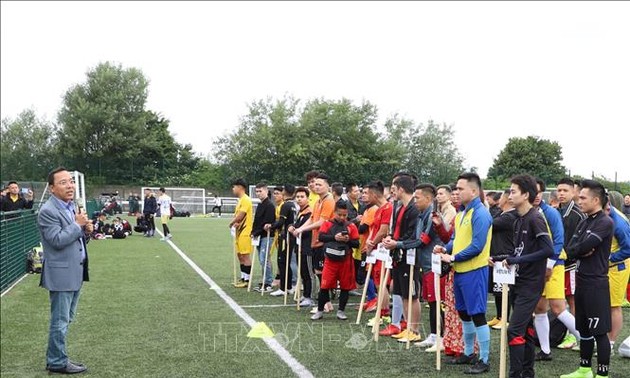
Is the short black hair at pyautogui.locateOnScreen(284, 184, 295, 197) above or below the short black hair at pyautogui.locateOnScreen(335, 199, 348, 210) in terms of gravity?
above

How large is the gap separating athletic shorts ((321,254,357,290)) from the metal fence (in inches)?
233

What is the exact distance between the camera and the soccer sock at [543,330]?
6.80m

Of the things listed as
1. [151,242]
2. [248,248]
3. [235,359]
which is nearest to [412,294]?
[235,359]

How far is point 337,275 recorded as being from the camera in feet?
29.1

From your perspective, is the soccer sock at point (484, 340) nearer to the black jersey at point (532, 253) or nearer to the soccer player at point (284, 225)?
the black jersey at point (532, 253)

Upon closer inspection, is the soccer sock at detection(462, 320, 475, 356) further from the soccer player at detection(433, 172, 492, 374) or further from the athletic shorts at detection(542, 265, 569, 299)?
the athletic shorts at detection(542, 265, 569, 299)

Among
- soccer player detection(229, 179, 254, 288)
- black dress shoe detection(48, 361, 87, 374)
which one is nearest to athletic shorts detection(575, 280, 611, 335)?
black dress shoe detection(48, 361, 87, 374)

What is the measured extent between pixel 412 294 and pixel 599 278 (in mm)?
2403

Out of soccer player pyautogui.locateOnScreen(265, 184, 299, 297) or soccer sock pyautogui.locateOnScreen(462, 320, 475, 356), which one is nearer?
soccer sock pyautogui.locateOnScreen(462, 320, 475, 356)

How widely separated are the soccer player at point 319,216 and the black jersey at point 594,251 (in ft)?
13.6

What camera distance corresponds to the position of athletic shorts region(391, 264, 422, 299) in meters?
7.66

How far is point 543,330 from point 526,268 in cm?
152

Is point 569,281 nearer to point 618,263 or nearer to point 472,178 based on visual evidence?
point 618,263

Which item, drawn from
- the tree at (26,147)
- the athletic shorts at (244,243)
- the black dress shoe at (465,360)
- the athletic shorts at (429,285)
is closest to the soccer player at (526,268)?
the black dress shoe at (465,360)
